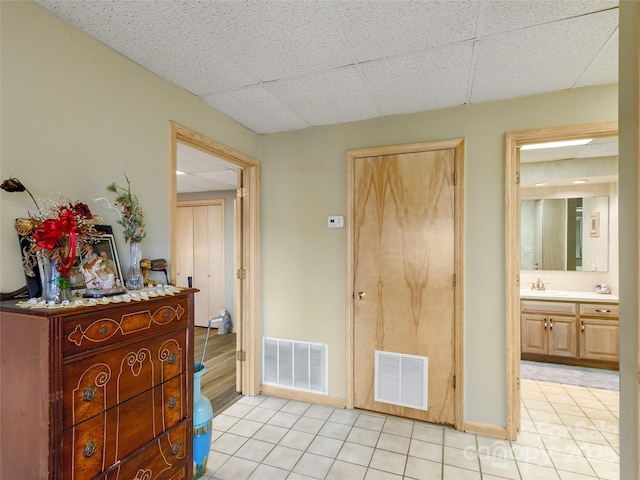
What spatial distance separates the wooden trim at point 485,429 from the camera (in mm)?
2371

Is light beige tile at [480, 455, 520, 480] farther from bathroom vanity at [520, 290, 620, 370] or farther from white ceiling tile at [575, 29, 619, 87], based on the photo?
white ceiling tile at [575, 29, 619, 87]

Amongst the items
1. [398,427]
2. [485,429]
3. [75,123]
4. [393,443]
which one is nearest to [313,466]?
[393,443]

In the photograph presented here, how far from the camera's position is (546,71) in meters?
2.00

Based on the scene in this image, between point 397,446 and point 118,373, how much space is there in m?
1.88

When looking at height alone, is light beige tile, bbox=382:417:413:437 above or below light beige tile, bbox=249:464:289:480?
below

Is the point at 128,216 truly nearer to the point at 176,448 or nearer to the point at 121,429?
the point at 121,429

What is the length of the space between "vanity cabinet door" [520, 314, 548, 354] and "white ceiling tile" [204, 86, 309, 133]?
11.1 feet

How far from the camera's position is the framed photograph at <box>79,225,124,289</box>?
4.73ft

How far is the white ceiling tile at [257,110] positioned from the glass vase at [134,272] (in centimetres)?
126

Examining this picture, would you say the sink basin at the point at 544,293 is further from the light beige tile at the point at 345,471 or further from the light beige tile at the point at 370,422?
the light beige tile at the point at 345,471

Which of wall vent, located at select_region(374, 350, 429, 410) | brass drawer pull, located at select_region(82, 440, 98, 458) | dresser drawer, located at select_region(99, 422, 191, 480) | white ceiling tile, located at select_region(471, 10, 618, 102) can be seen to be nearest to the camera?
brass drawer pull, located at select_region(82, 440, 98, 458)

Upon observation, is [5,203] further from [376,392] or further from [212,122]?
[376,392]

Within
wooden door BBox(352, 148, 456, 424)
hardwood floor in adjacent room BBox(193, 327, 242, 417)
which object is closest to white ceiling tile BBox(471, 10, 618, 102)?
wooden door BBox(352, 148, 456, 424)

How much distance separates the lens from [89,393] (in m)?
1.25
